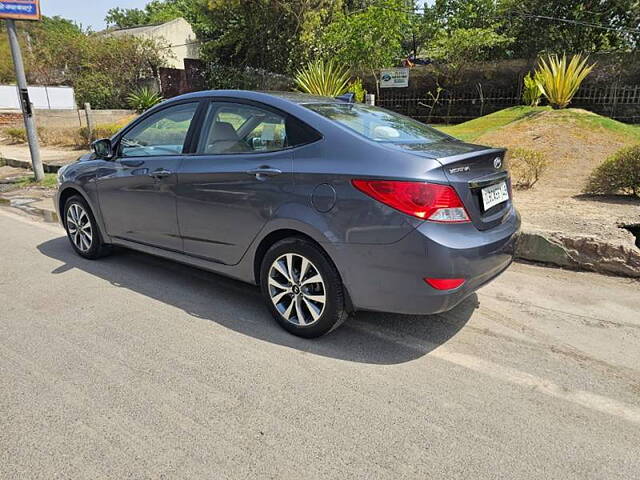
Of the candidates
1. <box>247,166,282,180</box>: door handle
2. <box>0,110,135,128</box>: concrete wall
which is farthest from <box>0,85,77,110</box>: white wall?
<box>247,166,282,180</box>: door handle

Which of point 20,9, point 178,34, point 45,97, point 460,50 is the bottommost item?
point 45,97

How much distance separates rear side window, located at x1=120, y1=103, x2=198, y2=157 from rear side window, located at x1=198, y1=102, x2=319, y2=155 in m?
0.26

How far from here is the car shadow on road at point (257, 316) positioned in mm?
3191

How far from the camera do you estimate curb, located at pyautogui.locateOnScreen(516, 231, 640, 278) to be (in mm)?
4312

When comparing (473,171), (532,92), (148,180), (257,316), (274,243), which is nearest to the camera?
(473,171)

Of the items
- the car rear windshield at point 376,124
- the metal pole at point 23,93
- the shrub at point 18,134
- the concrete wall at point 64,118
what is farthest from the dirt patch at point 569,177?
the shrub at point 18,134

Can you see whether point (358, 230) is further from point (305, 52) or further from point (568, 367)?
point (305, 52)

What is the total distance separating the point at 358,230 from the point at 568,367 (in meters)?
1.58

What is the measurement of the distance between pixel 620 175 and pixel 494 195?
12.4 feet

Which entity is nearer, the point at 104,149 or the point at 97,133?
the point at 104,149

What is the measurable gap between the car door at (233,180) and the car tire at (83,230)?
153cm

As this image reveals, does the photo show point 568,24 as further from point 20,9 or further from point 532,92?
point 20,9

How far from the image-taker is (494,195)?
3.17 metres

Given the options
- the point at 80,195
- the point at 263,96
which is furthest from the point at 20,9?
the point at 263,96
